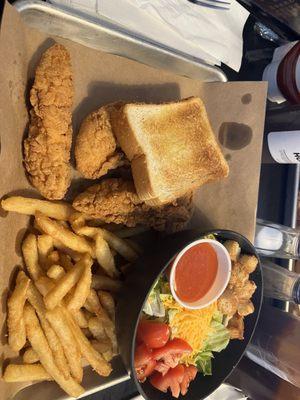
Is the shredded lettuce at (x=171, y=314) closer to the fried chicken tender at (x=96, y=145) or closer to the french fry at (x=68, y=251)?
the french fry at (x=68, y=251)

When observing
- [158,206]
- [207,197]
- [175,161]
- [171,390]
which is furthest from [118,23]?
[171,390]

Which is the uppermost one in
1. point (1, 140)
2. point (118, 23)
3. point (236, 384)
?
point (118, 23)

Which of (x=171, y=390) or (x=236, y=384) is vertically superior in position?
(x=171, y=390)

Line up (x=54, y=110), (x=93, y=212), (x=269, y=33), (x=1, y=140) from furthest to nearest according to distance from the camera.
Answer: (x=269, y=33)
(x=93, y=212)
(x=54, y=110)
(x=1, y=140)

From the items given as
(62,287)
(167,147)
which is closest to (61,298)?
(62,287)

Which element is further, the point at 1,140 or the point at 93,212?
the point at 93,212

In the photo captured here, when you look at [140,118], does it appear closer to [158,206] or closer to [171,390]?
[158,206]

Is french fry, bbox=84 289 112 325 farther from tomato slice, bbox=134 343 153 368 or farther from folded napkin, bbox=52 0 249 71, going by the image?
folded napkin, bbox=52 0 249 71
